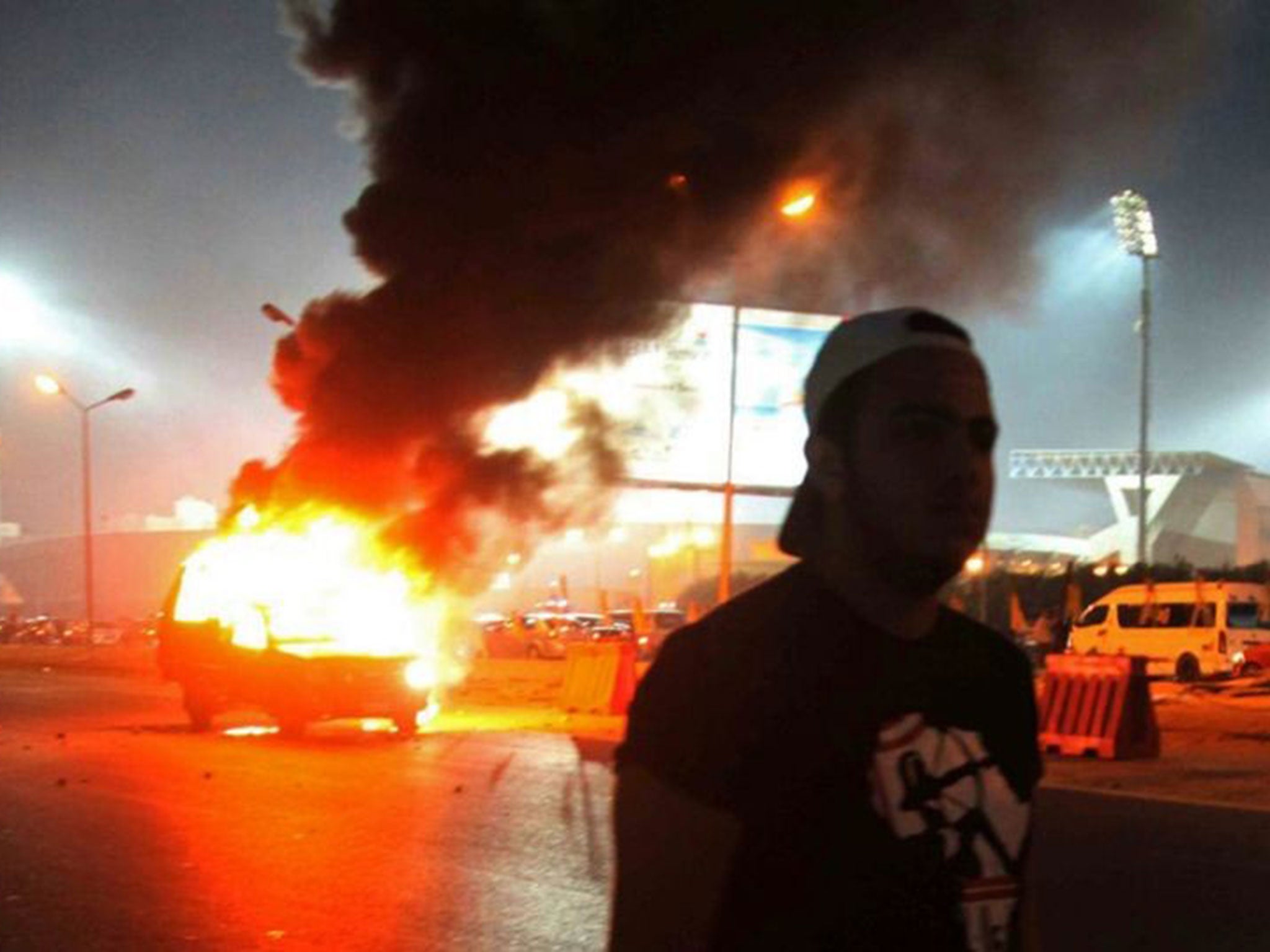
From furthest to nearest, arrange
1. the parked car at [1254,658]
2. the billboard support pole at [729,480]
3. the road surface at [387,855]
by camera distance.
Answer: the parked car at [1254,658], the billboard support pole at [729,480], the road surface at [387,855]

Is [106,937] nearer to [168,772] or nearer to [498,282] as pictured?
[168,772]

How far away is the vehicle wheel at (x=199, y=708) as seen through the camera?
59.6 ft

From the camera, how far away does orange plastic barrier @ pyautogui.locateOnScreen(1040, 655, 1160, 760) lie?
615 inches

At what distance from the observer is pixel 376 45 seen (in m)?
15.9

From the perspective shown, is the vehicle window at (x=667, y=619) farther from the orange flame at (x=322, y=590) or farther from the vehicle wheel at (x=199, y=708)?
the vehicle wheel at (x=199, y=708)

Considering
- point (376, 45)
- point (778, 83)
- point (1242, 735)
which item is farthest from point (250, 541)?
point (1242, 735)

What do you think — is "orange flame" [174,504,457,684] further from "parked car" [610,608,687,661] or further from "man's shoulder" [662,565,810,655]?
"man's shoulder" [662,565,810,655]

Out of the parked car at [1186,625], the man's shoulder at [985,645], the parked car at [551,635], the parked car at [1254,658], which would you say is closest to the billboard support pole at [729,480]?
the parked car at [1186,625]

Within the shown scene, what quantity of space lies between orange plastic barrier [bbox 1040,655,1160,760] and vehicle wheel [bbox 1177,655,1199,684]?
12.9 m

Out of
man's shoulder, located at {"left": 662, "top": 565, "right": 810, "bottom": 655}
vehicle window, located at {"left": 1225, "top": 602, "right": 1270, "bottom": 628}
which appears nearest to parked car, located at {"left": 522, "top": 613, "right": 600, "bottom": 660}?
vehicle window, located at {"left": 1225, "top": 602, "right": 1270, "bottom": 628}

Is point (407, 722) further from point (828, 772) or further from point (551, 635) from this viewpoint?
point (551, 635)

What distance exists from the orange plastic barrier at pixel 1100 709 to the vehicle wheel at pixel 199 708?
8.74 meters

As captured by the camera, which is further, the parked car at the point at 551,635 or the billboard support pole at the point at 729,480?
the parked car at the point at 551,635

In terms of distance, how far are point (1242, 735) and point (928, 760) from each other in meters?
17.6
